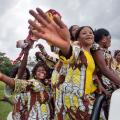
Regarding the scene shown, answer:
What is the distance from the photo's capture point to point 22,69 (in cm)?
586

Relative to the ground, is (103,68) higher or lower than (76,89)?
higher

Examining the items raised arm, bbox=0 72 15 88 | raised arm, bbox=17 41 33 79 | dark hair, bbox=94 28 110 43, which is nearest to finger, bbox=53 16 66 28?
raised arm, bbox=0 72 15 88

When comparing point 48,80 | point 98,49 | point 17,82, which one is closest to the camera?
point 98,49

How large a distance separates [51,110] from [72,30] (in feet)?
3.12

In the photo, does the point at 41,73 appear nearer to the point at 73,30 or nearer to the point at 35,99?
the point at 35,99

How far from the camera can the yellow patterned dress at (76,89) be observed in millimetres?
4324

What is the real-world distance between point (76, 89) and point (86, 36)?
1.80 ft

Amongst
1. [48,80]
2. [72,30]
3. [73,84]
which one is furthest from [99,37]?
[73,84]

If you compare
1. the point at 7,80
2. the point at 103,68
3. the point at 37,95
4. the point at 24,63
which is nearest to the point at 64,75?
the point at 103,68

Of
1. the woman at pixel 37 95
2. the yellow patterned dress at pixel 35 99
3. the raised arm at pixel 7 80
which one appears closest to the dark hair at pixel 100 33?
the woman at pixel 37 95

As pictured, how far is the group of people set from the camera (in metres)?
3.40

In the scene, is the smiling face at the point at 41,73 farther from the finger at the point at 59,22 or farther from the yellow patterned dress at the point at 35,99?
the finger at the point at 59,22

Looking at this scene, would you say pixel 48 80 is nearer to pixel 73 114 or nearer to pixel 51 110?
pixel 51 110

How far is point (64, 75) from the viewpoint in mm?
4426
